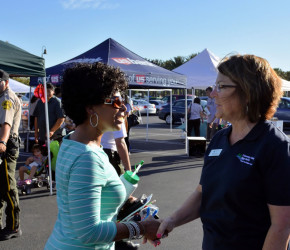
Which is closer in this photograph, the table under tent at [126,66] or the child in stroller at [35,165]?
the child in stroller at [35,165]

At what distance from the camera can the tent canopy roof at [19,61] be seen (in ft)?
16.3

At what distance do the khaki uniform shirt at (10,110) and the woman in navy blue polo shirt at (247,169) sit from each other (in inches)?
103

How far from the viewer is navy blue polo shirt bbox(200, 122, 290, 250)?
142 centimetres

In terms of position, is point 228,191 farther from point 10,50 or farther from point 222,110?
point 10,50

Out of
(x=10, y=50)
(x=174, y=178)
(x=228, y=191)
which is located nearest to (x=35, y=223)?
(x=10, y=50)

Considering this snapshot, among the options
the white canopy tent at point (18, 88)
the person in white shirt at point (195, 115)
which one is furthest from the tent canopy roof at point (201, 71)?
the white canopy tent at point (18, 88)

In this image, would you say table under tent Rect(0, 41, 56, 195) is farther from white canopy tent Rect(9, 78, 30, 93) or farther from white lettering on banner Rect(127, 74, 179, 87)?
white canopy tent Rect(9, 78, 30, 93)

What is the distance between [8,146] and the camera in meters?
3.88

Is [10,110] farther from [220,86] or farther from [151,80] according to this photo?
[151,80]

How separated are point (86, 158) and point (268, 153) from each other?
31.8 inches

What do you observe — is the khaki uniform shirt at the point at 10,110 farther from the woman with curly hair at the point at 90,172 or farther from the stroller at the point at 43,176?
the stroller at the point at 43,176

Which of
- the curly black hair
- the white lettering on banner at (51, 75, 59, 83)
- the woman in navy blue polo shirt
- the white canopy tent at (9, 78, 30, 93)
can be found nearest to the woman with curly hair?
the curly black hair

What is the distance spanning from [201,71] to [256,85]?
40.0 feet

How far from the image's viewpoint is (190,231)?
438cm
